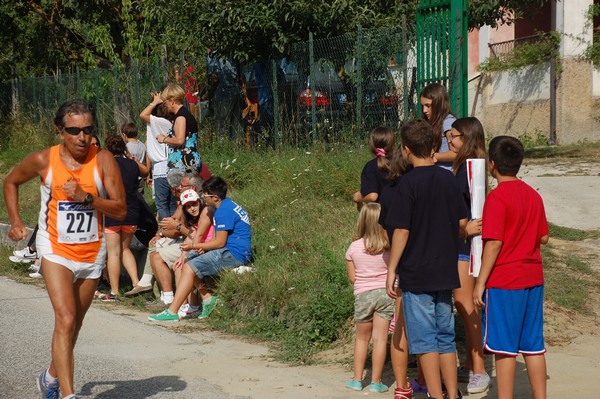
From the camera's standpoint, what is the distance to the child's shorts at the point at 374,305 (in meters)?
7.07

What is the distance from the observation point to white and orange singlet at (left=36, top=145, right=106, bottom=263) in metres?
6.21

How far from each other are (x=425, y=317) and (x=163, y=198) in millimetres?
6864

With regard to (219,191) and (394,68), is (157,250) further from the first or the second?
(394,68)

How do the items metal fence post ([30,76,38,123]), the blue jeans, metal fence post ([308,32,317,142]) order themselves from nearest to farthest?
1. the blue jeans
2. metal fence post ([308,32,317,142])
3. metal fence post ([30,76,38,123])

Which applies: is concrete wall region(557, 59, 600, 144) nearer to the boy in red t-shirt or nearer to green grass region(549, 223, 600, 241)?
green grass region(549, 223, 600, 241)

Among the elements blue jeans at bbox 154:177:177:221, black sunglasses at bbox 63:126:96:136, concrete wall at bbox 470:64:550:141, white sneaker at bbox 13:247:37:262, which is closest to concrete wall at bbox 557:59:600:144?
concrete wall at bbox 470:64:550:141

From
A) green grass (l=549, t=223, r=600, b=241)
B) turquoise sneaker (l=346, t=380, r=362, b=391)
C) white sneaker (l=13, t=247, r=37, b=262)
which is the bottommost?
turquoise sneaker (l=346, t=380, r=362, b=391)

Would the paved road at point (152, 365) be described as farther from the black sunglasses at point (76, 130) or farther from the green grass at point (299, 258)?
the black sunglasses at point (76, 130)

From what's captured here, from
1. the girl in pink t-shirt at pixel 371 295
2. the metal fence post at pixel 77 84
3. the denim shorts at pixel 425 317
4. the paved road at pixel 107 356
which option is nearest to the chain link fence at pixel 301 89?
the metal fence post at pixel 77 84

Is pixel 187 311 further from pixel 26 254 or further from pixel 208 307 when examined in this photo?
pixel 26 254

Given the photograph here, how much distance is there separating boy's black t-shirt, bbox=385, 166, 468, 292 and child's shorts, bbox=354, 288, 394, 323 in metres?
0.96

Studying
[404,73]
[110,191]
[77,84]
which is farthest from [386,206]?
[77,84]

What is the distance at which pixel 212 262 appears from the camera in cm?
967

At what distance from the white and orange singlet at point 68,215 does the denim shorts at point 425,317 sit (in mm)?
2079
